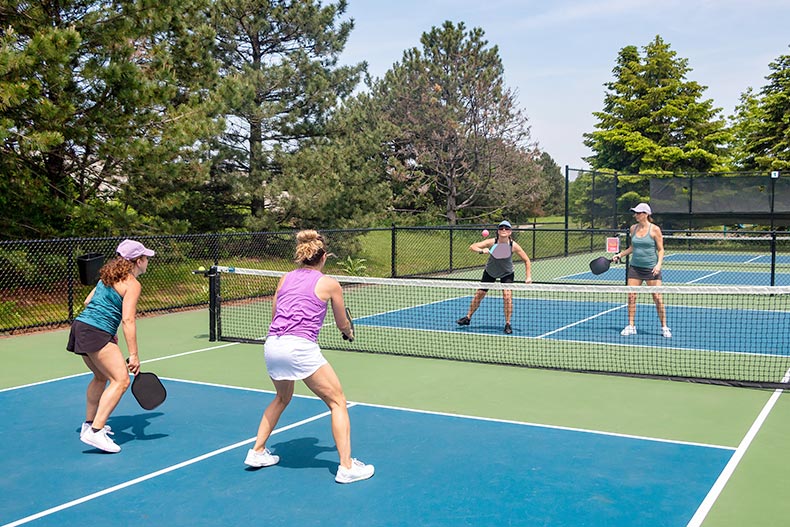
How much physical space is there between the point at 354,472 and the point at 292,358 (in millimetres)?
941

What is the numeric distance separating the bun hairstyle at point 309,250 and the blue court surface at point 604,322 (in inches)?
262

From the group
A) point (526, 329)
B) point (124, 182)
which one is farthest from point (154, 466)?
point (124, 182)

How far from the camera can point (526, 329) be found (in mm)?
12766

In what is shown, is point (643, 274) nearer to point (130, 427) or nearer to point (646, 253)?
point (646, 253)

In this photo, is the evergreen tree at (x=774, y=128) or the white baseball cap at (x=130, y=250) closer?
the white baseball cap at (x=130, y=250)

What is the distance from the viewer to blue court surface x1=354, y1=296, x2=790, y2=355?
37.7ft

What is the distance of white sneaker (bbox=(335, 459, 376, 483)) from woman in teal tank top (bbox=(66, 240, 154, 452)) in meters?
1.94

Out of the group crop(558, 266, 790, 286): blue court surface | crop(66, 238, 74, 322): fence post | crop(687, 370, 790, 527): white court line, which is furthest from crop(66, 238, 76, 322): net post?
crop(558, 266, 790, 286): blue court surface

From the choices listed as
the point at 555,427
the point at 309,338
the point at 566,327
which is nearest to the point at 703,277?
the point at 566,327

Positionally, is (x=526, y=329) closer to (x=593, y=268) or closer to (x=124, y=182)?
(x=593, y=268)

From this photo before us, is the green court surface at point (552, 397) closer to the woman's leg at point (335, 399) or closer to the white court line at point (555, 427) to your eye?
the white court line at point (555, 427)

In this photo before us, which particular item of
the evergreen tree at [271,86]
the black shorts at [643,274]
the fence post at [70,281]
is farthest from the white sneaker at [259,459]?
the evergreen tree at [271,86]

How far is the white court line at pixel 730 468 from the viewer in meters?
5.04

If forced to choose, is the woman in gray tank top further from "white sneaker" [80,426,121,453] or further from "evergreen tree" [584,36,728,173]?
"evergreen tree" [584,36,728,173]
